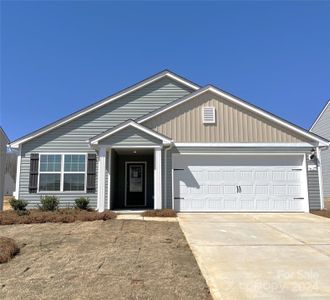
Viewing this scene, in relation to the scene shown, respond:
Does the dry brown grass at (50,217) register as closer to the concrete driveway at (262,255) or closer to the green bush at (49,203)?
the green bush at (49,203)

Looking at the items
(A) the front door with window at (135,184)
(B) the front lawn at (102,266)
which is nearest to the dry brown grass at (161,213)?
(B) the front lawn at (102,266)

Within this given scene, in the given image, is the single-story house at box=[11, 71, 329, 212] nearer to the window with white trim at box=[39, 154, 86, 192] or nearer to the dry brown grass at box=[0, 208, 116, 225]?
the window with white trim at box=[39, 154, 86, 192]

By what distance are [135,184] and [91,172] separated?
2.42 metres

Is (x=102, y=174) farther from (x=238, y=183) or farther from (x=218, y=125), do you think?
(x=238, y=183)

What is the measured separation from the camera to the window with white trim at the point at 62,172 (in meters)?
14.5

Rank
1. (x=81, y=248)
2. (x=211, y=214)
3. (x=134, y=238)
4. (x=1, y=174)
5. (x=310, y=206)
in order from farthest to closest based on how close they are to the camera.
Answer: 1. (x=1, y=174)
2. (x=310, y=206)
3. (x=211, y=214)
4. (x=134, y=238)
5. (x=81, y=248)

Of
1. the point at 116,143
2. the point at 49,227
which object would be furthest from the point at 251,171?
the point at 49,227

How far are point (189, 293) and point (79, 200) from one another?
Result: 974 cm

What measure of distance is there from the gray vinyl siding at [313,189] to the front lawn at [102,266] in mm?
7151

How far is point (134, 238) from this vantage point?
8.27 metres

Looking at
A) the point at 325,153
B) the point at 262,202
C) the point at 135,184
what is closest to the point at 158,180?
the point at 135,184

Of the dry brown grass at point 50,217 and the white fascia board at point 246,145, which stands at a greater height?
the white fascia board at point 246,145

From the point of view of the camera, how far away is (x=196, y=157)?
13.9m

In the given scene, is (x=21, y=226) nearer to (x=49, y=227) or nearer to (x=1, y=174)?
(x=49, y=227)
